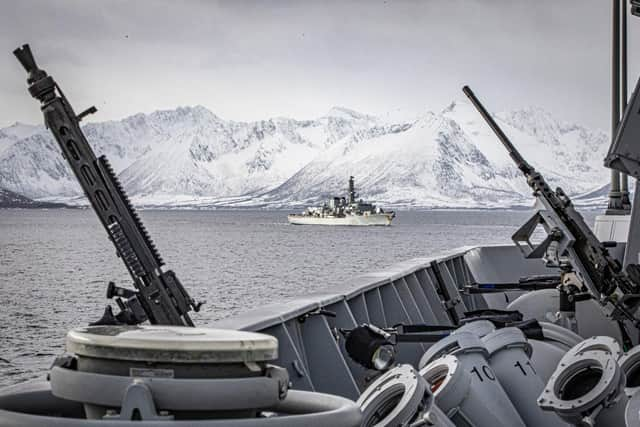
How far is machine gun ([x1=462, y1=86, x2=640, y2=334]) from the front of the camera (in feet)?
27.9

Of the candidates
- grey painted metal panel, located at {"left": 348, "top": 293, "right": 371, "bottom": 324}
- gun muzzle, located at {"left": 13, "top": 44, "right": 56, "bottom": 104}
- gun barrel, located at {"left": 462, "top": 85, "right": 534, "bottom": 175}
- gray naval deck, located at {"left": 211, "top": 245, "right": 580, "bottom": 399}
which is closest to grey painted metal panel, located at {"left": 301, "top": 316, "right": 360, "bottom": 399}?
gray naval deck, located at {"left": 211, "top": 245, "right": 580, "bottom": 399}

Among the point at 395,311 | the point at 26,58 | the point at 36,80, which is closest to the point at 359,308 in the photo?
the point at 395,311

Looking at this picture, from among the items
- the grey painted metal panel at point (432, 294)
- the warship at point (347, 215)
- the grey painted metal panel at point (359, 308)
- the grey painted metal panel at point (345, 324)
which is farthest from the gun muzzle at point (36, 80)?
the warship at point (347, 215)

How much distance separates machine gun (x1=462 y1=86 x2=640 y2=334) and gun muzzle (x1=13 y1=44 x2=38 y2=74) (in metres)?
4.30

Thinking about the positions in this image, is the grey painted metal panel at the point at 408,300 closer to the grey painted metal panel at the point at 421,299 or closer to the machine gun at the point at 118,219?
the grey painted metal panel at the point at 421,299

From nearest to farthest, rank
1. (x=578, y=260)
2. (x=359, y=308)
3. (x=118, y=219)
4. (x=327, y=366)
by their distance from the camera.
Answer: (x=327, y=366), (x=118, y=219), (x=359, y=308), (x=578, y=260)

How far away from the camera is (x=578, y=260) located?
29.2 feet

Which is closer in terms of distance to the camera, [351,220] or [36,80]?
[36,80]

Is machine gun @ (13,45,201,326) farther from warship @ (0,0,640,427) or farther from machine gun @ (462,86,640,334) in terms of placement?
machine gun @ (462,86,640,334)

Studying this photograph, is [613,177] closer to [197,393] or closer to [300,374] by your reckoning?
[300,374]

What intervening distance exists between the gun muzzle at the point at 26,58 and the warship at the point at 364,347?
0.01m

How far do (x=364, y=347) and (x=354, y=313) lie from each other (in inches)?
94.3

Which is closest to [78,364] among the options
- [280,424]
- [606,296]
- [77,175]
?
[280,424]

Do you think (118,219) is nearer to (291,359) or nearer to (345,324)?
(345,324)
